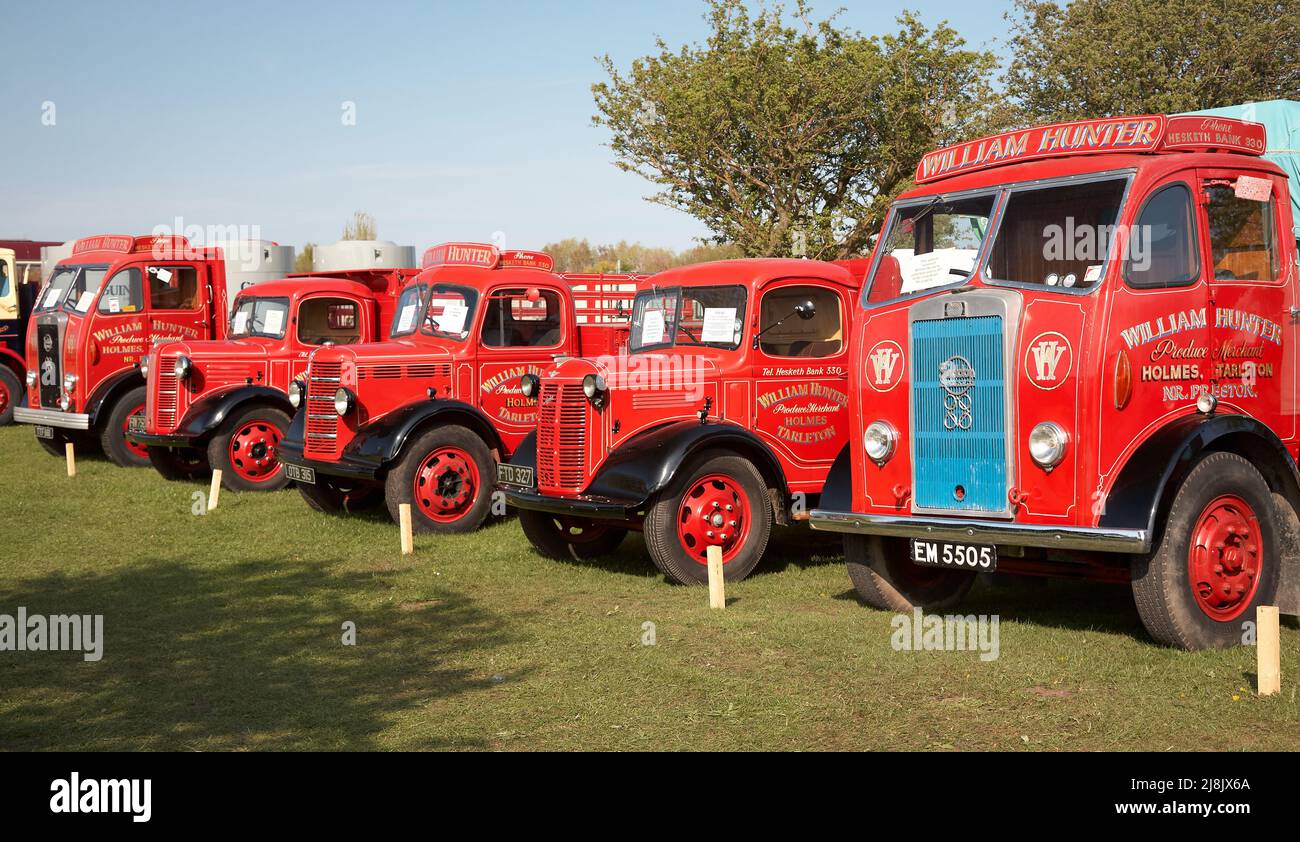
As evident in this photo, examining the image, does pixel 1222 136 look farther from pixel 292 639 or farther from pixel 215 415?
pixel 215 415

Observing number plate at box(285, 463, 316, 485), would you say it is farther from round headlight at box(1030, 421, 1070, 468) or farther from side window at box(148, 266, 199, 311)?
round headlight at box(1030, 421, 1070, 468)

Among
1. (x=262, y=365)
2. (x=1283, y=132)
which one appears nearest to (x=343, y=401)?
(x=262, y=365)

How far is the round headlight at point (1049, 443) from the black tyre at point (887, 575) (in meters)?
1.49

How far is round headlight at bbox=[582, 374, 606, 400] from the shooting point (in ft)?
32.4

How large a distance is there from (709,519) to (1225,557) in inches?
147

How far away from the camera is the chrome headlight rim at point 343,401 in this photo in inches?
487

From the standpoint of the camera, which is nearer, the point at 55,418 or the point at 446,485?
the point at 446,485

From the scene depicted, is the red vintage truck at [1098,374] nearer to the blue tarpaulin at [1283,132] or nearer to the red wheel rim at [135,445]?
the blue tarpaulin at [1283,132]

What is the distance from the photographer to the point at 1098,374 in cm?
692

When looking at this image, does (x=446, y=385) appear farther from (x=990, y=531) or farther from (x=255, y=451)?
(x=990, y=531)

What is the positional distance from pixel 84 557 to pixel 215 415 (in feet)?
13.6

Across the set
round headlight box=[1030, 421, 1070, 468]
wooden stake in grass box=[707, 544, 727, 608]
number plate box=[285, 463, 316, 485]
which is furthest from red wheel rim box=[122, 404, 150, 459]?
round headlight box=[1030, 421, 1070, 468]

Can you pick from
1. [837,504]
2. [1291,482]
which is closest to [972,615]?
[837,504]

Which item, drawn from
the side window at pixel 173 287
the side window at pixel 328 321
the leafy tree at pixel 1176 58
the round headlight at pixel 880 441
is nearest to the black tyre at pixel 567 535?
the round headlight at pixel 880 441
